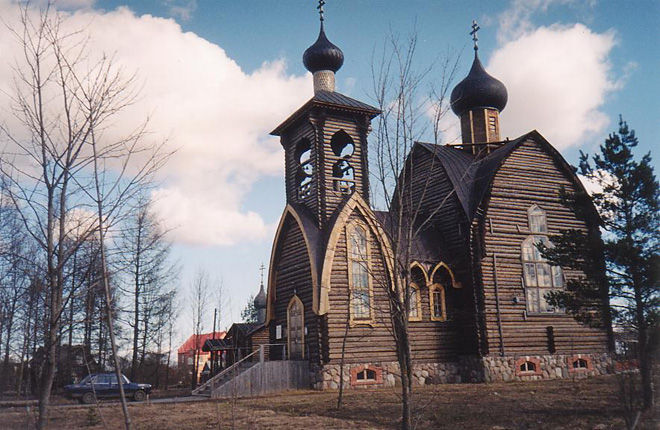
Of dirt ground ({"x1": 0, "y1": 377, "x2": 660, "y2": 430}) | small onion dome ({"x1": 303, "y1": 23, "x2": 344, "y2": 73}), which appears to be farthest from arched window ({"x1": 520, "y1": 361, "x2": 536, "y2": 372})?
small onion dome ({"x1": 303, "y1": 23, "x2": 344, "y2": 73})

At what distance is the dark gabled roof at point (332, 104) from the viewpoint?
2291 centimetres

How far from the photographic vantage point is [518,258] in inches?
943

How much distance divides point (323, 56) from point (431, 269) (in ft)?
32.5

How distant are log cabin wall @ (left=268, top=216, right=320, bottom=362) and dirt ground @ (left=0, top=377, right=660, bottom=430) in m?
2.95

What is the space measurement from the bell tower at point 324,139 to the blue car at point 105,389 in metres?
9.59

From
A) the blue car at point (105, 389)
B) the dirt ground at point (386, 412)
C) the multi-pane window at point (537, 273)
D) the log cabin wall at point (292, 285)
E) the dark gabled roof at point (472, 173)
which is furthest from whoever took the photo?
the multi-pane window at point (537, 273)

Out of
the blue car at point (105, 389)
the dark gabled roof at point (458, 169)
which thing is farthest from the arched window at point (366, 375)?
the blue car at point (105, 389)

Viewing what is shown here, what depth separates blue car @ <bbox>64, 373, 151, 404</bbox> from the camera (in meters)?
22.5

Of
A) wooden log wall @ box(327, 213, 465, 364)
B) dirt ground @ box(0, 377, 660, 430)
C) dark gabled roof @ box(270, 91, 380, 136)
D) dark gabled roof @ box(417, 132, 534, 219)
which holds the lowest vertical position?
dirt ground @ box(0, 377, 660, 430)

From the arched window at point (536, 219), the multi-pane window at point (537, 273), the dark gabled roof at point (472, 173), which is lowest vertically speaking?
the multi-pane window at point (537, 273)

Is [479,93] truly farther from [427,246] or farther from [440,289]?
[440,289]

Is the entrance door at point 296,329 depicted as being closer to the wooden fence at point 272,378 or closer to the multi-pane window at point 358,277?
the wooden fence at point 272,378

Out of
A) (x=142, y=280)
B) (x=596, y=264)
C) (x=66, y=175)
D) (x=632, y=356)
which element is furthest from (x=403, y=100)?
(x=142, y=280)

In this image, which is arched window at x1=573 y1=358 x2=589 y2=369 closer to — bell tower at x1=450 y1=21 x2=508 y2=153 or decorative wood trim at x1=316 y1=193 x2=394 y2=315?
decorative wood trim at x1=316 y1=193 x2=394 y2=315
